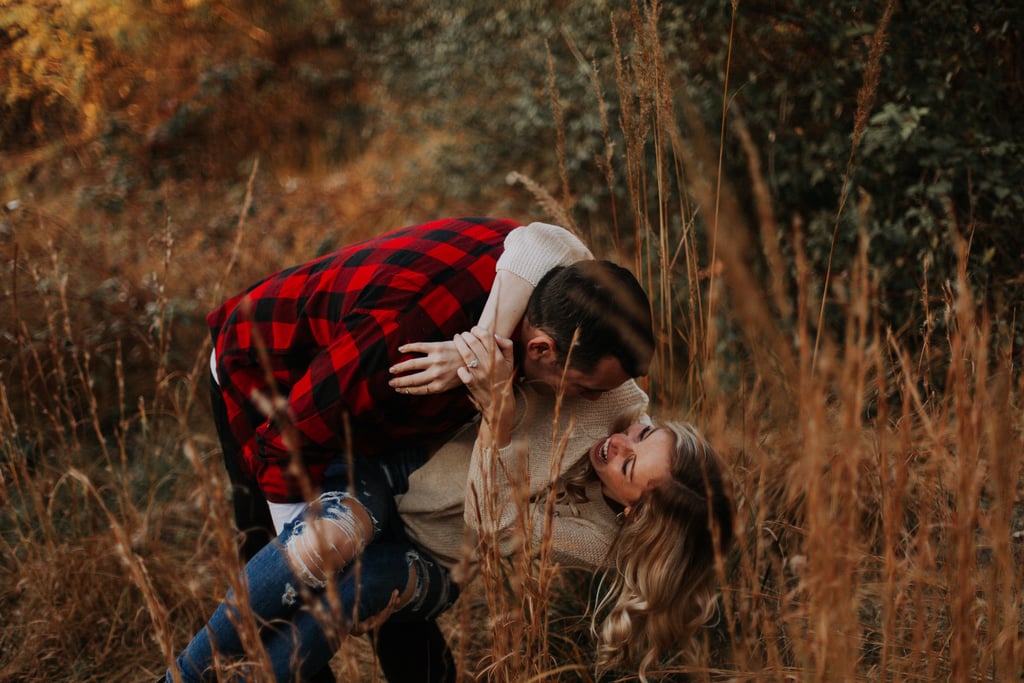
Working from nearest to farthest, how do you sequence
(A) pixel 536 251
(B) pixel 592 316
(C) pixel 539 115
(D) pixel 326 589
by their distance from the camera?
(D) pixel 326 589
(B) pixel 592 316
(A) pixel 536 251
(C) pixel 539 115

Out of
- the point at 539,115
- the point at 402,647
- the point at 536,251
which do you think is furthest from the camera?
the point at 539,115

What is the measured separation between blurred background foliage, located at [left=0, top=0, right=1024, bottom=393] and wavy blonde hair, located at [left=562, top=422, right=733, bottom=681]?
1.79 feet

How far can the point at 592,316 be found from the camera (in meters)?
1.68

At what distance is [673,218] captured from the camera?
3586 millimetres

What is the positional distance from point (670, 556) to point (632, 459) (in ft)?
0.74

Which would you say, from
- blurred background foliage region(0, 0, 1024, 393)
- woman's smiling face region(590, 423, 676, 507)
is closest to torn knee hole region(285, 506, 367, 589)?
woman's smiling face region(590, 423, 676, 507)

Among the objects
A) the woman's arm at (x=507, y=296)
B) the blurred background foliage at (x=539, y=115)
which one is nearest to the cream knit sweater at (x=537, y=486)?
the woman's arm at (x=507, y=296)

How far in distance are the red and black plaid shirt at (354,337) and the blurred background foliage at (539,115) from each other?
17.3 inches

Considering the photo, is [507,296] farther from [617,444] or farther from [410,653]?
[410,653]

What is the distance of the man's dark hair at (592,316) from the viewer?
1683 millimetres

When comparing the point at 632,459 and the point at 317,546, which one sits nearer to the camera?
the point at 317,546

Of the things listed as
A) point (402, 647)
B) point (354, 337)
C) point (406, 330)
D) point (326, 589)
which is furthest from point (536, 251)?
point (402, 647)

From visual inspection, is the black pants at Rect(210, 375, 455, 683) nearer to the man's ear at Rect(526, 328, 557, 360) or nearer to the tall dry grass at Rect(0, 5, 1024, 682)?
the tall dry grass at Rect(0, 5, 1024, 682)

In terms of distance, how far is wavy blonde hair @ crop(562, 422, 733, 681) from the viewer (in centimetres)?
175
